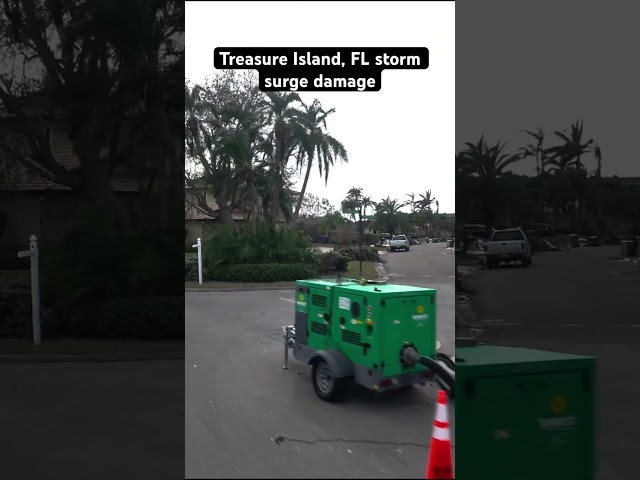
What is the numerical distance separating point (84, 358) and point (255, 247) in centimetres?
66

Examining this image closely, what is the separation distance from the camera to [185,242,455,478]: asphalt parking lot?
123 centimetres

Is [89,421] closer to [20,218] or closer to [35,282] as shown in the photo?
[35,282]

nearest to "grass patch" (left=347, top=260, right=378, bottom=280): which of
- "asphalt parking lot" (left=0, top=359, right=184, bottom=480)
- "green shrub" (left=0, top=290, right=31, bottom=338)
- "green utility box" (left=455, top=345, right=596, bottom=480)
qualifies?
"green utility box" (left=455, top=345, right=596, bottom=480)

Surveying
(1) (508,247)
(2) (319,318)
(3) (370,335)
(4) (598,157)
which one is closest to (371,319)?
(3) (370,335)

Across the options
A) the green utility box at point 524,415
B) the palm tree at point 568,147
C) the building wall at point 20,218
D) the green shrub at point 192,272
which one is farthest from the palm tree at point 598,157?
the building wall at point 20,218

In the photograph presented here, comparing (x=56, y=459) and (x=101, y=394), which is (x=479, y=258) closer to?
(x=101, y=394)

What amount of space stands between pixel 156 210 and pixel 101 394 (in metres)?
0.63

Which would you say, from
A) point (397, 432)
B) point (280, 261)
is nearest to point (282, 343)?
point (280, 261)

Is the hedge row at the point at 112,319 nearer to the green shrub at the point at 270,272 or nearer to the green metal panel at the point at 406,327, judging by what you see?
the green shrub at the point at 270,272

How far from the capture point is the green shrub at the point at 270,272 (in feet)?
4.11

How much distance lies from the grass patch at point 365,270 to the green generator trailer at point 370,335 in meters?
0.02

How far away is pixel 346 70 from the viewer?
3.80 ft

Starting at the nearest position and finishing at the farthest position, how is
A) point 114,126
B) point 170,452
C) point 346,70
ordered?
point 346,70 < point 114,126 < point 170,452

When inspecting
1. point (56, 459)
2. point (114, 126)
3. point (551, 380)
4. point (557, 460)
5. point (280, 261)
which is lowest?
point (56, 459)
